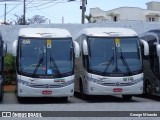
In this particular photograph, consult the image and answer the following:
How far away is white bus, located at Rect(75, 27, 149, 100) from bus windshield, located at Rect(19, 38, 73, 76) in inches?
33.3

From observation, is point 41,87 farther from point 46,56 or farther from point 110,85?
point 110,85

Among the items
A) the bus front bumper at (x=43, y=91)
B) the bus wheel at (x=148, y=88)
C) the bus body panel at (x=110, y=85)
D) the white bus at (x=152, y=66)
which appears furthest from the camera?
the bus wheel at (x=148, y=88)

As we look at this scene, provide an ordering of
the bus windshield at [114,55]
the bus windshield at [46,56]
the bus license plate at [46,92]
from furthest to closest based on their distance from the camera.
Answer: the bus windshield at [114,55], the bus windshield at [46,56], the bus license plate at [46,92]

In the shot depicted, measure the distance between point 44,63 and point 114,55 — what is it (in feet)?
10.3

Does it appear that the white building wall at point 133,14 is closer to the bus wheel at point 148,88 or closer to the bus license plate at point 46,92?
the bus wheel at point 148,88

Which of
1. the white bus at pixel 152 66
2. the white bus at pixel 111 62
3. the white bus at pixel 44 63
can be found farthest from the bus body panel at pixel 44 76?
the white bus at pixel 152 66

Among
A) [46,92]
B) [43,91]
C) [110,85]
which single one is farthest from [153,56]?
[43,91]

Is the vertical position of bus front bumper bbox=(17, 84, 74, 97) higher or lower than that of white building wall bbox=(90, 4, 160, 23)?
lower

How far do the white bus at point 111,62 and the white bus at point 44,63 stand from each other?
783 millimetres

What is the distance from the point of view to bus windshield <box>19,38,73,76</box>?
2023 cm

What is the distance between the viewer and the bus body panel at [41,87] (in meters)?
19.8

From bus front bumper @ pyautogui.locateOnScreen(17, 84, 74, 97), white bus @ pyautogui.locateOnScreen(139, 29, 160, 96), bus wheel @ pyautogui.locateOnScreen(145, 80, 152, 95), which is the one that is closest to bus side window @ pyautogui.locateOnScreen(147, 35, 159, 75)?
white bus @ pyautogui.locateOnScreen(139, 29, 160, 96)

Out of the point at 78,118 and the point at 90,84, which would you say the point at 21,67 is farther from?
the point at 78,118

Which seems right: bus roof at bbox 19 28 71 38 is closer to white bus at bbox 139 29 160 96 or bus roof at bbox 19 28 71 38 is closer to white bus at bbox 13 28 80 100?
white bus at bbox 13 28 80 100
